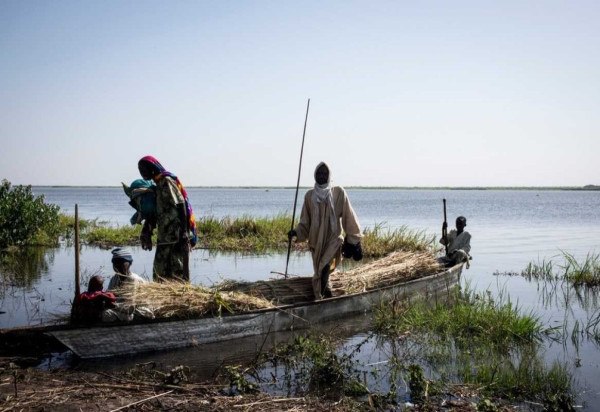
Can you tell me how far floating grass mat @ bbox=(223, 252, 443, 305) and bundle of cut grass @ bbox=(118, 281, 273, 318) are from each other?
0.54m

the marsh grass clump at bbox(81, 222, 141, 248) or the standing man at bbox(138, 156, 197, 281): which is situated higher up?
the standing man at bbox(138, 156, 197, 281)

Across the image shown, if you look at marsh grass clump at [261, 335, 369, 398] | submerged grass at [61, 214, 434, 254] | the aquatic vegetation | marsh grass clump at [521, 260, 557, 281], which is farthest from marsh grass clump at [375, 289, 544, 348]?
the aquatic vegetation

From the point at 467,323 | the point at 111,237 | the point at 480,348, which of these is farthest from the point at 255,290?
the point at 111,237

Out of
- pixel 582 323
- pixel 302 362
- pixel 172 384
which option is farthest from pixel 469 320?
pixel 172 384

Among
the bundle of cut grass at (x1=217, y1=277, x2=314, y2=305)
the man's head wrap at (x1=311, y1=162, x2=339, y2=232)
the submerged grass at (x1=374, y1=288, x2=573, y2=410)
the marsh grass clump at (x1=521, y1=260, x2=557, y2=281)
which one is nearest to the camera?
the submerged grass at (x1=374, y1=288, x2=573, y2=410)

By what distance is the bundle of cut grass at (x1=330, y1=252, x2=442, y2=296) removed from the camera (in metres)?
8.39

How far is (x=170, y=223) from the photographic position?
6.72m

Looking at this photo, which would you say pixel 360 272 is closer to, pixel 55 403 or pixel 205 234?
pixel 55 403

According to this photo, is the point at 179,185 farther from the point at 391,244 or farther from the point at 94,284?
the point at 391,244

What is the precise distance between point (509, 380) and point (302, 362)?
6.93 feet

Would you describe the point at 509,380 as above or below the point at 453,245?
below

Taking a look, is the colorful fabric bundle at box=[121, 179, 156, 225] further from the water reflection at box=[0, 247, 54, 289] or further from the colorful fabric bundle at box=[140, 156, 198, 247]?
the water reflection at box=[0, 247, 54, 289]

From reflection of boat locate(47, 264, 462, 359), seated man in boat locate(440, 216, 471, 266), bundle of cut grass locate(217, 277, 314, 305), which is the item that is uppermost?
seated man in boat locate(440, 216, 471, 266)

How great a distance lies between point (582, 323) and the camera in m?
7.84
